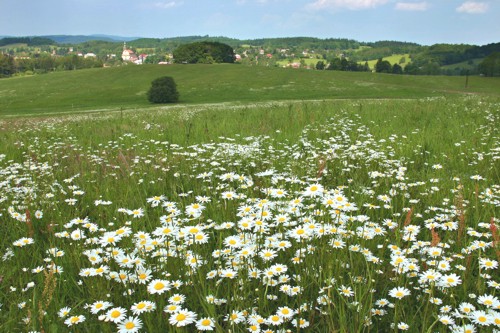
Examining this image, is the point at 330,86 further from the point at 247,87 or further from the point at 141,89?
the point at 141,89

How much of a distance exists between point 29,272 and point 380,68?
135 m

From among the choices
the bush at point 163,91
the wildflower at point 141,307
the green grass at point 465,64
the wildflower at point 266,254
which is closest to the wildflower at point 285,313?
the wildflower at point 266,254

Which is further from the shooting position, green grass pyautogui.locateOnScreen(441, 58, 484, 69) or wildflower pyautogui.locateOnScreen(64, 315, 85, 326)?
green grass pyautogui.locateOnScreen(441, 58, 484, 69)

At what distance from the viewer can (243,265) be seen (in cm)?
244

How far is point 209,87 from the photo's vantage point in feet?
225

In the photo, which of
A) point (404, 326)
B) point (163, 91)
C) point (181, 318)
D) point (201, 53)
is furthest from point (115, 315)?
point (201, 53)

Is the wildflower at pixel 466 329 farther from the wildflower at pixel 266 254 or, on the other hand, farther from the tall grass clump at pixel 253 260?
the wildflower at pixel 266 254

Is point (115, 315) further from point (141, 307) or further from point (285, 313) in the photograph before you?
point (285, 313)

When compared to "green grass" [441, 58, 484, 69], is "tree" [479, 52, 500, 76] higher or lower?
lower

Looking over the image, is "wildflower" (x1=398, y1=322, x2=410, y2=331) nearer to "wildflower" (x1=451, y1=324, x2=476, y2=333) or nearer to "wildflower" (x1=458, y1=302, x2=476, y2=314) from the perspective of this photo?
"wildflower" (x1=451, y1=324, x2=476, y2=333)

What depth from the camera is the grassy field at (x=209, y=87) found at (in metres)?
56.9

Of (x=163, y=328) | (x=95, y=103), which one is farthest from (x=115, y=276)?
(x=95, y=103)

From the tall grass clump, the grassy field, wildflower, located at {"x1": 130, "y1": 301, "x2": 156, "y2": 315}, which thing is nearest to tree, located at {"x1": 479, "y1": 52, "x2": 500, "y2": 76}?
the grassy field

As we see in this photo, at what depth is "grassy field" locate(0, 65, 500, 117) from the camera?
187 feet
